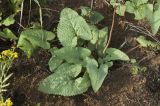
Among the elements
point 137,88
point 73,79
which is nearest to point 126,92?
point 137,88

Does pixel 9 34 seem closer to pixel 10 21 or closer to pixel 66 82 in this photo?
pixel 10 21

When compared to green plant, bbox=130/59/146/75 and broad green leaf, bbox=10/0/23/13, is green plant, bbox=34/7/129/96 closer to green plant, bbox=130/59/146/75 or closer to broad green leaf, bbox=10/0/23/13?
green plant, bbox=130/59/146/75

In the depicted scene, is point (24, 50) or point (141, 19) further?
point (141, 19)

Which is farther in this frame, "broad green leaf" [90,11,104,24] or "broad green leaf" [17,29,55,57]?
"broad green leaf" [90,11,104,24]

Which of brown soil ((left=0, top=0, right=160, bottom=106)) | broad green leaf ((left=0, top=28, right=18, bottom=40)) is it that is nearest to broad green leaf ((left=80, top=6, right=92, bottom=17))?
brown soil ((left=0, top=0, right=160, bottom=106))

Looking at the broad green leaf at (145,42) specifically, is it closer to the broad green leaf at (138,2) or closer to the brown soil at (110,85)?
the brown soil at (110,85)

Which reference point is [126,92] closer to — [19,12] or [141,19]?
[141,19]

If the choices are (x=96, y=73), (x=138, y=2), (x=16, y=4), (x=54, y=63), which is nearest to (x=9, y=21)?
(x=16, y=4)
